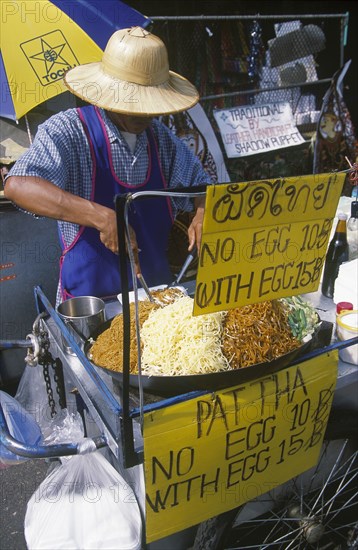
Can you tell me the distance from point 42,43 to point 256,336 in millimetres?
3337

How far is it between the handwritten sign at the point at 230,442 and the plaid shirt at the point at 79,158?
161 centimetres

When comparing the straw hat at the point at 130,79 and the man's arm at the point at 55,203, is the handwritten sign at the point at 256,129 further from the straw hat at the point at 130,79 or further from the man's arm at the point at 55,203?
the man's arm at the point at 55,203

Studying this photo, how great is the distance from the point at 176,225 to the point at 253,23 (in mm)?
3493

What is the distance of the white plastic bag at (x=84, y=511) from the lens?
1.88 meters

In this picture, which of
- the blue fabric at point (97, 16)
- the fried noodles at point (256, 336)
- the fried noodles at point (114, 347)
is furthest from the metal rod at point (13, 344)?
the blue fabric at point (97, 16)

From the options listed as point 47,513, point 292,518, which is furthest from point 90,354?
point 292,518

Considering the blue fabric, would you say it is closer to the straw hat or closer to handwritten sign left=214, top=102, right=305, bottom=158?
the straw hat

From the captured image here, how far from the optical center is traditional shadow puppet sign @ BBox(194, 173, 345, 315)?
135 centimetres

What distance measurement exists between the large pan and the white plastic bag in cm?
63

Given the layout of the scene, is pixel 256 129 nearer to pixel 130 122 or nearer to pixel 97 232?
pixel 130 122

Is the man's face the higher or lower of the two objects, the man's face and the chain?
the higher

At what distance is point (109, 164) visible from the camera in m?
2.80

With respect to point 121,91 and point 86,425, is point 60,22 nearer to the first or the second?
point 121,91

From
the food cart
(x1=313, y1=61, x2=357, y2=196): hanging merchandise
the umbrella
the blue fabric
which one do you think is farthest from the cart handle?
(x1=313, y1=61, x2=357, y2=196): hanging merchandise
